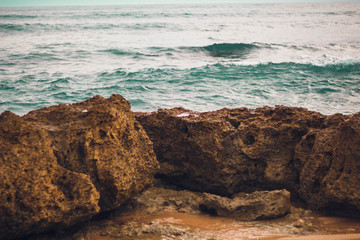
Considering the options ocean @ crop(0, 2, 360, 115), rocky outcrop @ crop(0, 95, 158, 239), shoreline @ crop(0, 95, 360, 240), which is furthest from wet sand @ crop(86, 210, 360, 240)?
ocean @ crop(0, 2, 360, 115)

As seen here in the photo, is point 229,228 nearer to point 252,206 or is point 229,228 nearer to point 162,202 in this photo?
point 252,206

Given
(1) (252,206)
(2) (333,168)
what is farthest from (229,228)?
(2) (333,168)

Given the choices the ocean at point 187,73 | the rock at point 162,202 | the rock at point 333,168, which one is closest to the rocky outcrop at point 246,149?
the rock at point 333,168

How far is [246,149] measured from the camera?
3.54m

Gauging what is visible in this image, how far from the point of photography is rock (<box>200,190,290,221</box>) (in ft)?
9.53

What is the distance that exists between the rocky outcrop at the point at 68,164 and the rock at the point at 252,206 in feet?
2.38

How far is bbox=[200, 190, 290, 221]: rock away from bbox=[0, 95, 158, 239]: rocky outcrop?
724 mm

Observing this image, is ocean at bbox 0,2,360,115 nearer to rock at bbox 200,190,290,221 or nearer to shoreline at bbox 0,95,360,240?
shoreline at bbox 0,95,360,240

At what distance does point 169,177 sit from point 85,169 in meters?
1.23

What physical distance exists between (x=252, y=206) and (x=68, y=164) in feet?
5.66

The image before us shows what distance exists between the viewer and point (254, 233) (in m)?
2.63

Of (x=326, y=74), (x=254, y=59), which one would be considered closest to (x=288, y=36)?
(x=254, y=59)

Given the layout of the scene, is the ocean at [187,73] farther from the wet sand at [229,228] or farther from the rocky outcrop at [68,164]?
the wet sand at [229,228]

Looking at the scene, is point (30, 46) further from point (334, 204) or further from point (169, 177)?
point (334, 204)
